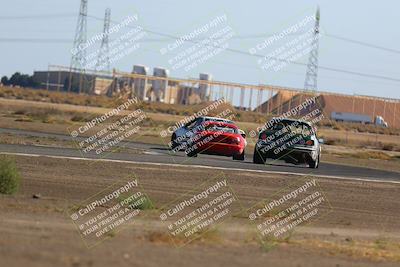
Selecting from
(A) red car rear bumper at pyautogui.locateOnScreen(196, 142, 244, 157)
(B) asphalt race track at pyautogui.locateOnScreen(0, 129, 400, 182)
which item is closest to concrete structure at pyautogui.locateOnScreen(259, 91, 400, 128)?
(B) asphalt race track at pyautogui.locateOnScreen(0, 129, 400, 182)

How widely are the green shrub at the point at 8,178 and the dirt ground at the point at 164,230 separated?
213 mm

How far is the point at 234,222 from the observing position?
663 inches

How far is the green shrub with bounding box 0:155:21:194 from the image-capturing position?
58.4 feet

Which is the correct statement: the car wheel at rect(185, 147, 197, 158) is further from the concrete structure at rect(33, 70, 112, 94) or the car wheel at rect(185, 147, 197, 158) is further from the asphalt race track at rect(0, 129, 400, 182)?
the concrete structure at rect(33, 70, 112, 94)

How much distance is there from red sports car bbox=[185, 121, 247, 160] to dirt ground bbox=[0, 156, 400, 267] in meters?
4.64

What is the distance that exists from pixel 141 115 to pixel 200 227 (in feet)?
163

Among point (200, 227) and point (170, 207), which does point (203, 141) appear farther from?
point (200, 227)

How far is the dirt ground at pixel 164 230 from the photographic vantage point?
1094cm

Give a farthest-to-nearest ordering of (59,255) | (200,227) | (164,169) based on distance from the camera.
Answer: (164,169), (200,227), (59,255)

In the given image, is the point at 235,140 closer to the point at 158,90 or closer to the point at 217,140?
the point at 217,140

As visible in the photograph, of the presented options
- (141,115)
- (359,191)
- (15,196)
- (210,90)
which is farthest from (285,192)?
(210,90)

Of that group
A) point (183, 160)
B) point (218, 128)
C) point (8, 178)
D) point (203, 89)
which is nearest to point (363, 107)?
point (203, 89)

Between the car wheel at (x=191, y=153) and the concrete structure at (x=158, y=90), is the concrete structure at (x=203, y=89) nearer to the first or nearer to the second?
the concrete structure at (x=158, y=90)

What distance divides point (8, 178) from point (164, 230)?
4732 millimetres
